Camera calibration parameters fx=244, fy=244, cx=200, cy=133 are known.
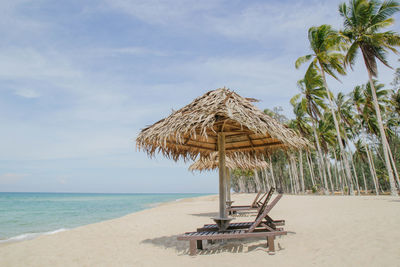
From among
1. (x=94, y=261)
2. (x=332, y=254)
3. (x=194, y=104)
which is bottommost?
(x=94, y=261)

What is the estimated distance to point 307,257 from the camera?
3.72 metres

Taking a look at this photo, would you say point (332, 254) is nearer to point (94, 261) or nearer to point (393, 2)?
point (94, 261)

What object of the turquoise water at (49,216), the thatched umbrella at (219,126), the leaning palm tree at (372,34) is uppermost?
the leaning palm tree at (372,34)

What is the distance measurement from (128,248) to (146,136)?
268 centimetres

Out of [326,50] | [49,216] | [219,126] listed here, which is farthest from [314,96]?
[49,216]

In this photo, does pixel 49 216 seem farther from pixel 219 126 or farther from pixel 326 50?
pixel 326 50

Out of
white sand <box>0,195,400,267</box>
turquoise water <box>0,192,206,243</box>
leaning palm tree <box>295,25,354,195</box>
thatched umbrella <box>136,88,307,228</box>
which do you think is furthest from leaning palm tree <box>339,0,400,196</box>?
turquoise water <box>0,192,206,243</box>

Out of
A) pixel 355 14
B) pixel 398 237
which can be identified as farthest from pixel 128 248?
pixel 355 14

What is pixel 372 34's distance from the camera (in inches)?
507

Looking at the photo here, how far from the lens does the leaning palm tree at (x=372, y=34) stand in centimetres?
1243

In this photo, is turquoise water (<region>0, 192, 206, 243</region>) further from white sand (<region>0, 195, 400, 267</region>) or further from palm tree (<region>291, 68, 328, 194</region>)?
palm tree (<region>291, 68, 328, 194</region>)

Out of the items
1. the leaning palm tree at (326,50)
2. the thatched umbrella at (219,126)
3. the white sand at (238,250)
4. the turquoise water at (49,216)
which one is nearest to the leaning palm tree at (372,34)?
the leaning palm tree at (326,50)

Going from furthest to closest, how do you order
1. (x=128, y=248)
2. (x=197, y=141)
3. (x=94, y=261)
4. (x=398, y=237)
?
(x=197, y=141), (x=128, y=248), (x=94, y=261), (x=398, y=237)

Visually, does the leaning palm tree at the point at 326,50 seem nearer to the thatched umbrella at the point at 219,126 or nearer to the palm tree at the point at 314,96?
the palm tree at the point at 314,96
